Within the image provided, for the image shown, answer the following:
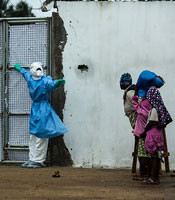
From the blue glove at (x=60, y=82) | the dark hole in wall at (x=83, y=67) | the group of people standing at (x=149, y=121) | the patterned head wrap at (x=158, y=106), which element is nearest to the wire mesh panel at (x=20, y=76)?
the dark hole in wall at (x=83, y=67)

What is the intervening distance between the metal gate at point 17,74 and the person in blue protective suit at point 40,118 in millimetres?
343

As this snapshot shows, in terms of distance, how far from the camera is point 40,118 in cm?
818

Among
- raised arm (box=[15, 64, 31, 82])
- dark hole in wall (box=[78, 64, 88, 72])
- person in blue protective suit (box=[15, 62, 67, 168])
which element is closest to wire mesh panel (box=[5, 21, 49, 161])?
raised arm (box=[15, 64, 31, 82])

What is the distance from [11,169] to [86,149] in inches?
49.7

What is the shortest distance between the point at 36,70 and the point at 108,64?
1183 mm

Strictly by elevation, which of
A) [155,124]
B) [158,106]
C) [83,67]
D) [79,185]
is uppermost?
[83,67]

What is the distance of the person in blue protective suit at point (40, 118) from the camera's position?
26.8 ft

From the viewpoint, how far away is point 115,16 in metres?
8.45

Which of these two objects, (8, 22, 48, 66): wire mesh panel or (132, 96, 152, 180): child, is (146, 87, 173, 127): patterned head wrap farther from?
(8, 22, 48, 66): wire mesh panel

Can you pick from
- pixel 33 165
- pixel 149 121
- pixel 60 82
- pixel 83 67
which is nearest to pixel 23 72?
pixel 60 82

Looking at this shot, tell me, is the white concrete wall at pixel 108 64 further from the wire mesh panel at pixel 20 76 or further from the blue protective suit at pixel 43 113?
the wire mesh panel at pixel 20 76

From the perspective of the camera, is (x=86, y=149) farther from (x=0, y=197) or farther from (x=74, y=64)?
(x=0, y=197)

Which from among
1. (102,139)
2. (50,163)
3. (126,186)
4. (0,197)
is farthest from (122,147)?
(0,197)

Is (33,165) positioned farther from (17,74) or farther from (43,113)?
(17,74)
